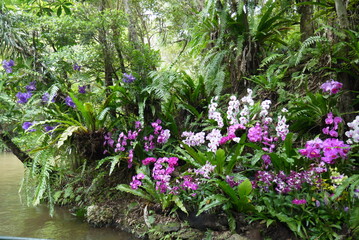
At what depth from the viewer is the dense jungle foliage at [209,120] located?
2248mm

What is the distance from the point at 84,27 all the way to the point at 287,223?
3865 mm

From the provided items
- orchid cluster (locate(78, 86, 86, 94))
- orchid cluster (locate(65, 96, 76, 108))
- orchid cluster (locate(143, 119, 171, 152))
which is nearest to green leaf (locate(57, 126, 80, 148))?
orchid cluster (locate(65, 96, 76, 108))

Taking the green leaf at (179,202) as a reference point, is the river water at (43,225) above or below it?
below

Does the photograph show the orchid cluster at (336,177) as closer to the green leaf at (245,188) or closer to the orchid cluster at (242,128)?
the orchid cluster at (242,128)

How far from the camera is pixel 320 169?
2.07m

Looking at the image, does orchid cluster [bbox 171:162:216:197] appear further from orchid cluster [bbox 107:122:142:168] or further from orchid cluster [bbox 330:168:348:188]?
orchid cluster [bbox 330:168:348:188]

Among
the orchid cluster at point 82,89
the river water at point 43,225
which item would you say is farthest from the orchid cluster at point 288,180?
the orchid cluster at point 82,89

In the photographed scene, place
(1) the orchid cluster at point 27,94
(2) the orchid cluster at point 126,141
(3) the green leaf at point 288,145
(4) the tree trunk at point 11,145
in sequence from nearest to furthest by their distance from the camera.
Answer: (3) the green leaf at point 288,145
(2) the orchid cluster at point 126,141
(1) the orchid cluster at point 27,94
(4) the tree trunk at point 11,145

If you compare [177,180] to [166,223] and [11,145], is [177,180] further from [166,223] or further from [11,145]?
[11,145]

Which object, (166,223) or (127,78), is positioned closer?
(166,223)

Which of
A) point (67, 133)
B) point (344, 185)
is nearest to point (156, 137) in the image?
point (67, 133)

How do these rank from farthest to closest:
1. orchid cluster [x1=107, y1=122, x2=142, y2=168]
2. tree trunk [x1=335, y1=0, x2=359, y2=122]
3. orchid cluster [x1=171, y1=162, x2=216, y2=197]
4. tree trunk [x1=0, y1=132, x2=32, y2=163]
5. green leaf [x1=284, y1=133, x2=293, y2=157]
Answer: tree trunk [x1=0, y1=132, x2=32, y2=163] < orchid cluster [x1=107, y1=122, x2=142, y2=168] < tree trunk [x1=335, y1=0, x2=359, y2=122] < orchid cluster [x1=171, y1=162, x2=216, y2=197] < green leaf [x1=284, y1=133, x2=293, y2=157]

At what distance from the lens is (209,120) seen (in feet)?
10.5

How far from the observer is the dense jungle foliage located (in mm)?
2248
